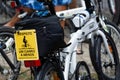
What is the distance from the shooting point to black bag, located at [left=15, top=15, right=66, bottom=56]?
3.76 meters

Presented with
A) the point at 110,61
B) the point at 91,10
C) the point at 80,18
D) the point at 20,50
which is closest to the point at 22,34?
the point at 20,50

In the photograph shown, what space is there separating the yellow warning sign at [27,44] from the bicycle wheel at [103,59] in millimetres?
1337

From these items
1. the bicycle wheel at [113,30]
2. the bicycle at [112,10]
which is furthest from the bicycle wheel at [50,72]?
the bicycle at [112,10]

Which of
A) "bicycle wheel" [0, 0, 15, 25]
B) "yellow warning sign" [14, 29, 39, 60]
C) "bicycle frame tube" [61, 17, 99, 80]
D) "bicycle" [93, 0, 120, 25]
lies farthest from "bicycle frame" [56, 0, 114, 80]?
"bicycle wheel" [0, 0, 15, 25]

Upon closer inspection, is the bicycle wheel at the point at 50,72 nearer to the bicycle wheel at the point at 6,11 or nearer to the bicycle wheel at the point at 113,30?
the bicycle wheel at the point at 113,30

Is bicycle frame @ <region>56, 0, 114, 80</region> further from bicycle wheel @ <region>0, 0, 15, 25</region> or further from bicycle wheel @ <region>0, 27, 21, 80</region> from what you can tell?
bicycle wheel @ <region>0, 0, 15, 25</region>

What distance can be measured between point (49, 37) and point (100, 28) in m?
1.44

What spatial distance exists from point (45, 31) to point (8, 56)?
1342 mm

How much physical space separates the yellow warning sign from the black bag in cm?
5

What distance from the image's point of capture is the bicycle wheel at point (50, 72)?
388 cm

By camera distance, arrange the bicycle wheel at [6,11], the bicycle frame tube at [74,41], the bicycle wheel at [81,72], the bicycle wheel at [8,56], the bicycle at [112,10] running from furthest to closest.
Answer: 1. the bicycle wheel at [6,11]
2. the bicycle at [112,10]
3. the bicycle wheel at [8,56]
4. the bicycle wheel at [81,72]
5. the bicycle frame tube at [74,41]

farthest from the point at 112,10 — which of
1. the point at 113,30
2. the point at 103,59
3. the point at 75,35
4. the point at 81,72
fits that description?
the point at 75,35

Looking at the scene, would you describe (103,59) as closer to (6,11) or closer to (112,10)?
(112,10)

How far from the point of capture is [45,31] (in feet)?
12.4
